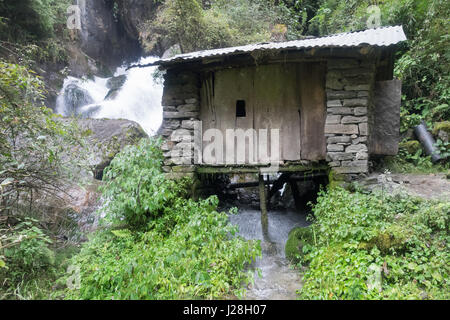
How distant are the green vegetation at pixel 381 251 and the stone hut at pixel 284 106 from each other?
1.17 m

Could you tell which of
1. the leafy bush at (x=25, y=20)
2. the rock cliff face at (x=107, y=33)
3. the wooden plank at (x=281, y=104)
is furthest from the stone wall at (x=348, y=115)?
the rock cliff face at (x=107, y=33)

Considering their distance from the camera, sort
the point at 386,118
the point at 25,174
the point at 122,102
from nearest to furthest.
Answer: the point at 25,174 → the point at 386,118 → the point at 122,102

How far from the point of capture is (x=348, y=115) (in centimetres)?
501

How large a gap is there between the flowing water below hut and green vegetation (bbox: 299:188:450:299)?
310 mm

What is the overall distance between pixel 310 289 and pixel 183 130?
12.3 ft

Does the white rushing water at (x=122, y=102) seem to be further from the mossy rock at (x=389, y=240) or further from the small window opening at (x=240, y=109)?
the mossy rock at (x=389, y=240)

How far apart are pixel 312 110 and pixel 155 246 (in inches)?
149

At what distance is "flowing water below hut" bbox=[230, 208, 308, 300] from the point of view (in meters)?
3.65

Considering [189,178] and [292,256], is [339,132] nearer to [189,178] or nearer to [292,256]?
[292,256]

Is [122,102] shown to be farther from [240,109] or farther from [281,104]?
[281,104]

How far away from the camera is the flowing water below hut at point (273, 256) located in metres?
3.65

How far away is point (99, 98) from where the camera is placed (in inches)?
549

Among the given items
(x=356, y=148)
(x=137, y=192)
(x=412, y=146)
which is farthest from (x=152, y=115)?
(x=412, y=146)
